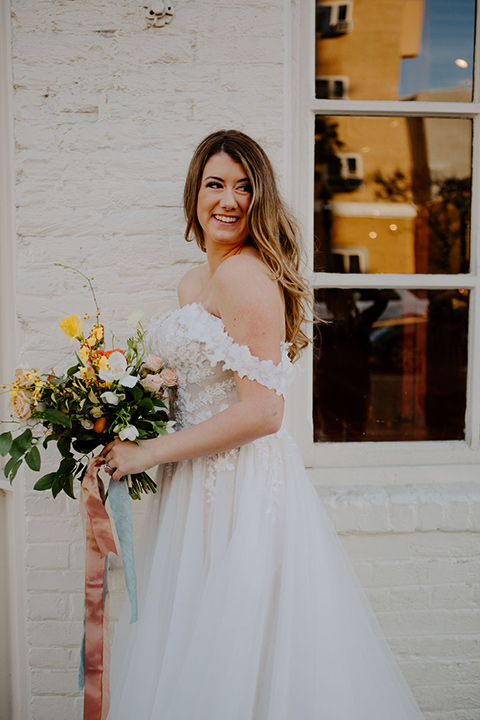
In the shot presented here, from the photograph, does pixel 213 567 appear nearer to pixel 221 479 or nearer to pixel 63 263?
pixel 221 479

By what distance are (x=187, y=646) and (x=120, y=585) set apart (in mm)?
806

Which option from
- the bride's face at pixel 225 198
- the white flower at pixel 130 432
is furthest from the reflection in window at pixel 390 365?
the white flower at pixel 130 432

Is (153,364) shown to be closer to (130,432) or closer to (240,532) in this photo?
(130,432)

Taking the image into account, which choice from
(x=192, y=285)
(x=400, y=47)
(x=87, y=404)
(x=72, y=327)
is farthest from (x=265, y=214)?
(x=400, y=47)

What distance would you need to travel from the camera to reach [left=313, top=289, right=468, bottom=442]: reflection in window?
2.42 m

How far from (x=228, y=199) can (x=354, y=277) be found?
0.88 meters

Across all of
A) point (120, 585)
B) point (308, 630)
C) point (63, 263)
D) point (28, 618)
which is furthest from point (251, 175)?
point (28, 618)

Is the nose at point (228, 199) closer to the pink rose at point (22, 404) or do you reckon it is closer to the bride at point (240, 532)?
the bride at point (240, 532)

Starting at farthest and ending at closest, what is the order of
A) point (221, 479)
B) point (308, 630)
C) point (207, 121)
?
point (207, 121)
point (221, 479)
point (308, 630)

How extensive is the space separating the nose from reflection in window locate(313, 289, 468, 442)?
2.65ft

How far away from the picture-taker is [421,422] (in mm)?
2484

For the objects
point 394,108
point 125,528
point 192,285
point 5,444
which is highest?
point 394,108

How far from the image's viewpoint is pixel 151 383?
154 cm

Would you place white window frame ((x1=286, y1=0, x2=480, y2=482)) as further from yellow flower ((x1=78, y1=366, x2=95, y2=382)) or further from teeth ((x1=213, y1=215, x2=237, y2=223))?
yellow flower ((x1=78, y1=366, x2=95, y2=382))
